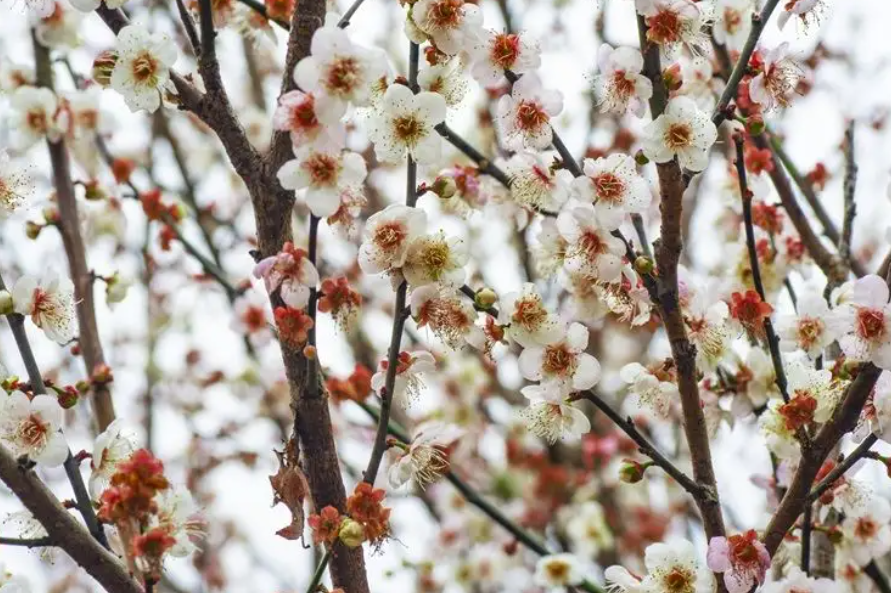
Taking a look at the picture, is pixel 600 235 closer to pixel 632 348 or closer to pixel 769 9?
pixel 769 9

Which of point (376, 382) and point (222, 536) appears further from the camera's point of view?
point (222, 536)

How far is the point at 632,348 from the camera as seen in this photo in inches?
245

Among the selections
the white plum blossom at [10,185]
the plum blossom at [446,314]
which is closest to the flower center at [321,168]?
the plum blossom at [446,314]

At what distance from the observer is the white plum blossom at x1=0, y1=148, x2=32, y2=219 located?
1979 mm

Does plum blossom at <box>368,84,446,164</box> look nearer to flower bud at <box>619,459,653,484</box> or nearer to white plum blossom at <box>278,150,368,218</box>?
white plum blossom at <box>278,150,368,218</box>

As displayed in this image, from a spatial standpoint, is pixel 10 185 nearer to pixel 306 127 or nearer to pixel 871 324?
pixel 306 127

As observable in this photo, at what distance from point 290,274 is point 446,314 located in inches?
11.5

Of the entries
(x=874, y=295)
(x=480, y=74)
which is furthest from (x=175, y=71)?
(x=874, y=295)

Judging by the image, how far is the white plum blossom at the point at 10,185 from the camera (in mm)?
1979

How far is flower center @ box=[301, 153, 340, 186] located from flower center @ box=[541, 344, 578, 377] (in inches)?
20.3

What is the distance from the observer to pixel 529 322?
6.24 feet

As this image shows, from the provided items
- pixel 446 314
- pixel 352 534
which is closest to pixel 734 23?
pixel 446 314

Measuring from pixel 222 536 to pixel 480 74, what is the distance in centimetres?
477

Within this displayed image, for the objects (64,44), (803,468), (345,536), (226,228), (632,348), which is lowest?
(345,536)
